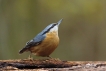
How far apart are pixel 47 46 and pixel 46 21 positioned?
337 cm

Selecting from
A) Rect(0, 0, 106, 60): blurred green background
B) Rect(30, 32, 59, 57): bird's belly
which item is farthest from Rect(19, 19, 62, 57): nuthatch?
Rect(0, 0, 106, 60): blurred green background

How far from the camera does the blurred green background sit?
611cm

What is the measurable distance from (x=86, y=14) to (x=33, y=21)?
126cm

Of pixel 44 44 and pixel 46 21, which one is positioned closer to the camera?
pixel 44 44

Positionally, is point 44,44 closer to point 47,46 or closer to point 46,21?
point 47,46

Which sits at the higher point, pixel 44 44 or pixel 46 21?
pixel 46 21

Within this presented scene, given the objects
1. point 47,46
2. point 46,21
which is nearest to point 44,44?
point 47,46

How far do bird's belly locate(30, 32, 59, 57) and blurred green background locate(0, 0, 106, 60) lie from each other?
258 centimetres

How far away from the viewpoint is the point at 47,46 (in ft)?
11.5

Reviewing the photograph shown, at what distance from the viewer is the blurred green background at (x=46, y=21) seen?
6.11 m

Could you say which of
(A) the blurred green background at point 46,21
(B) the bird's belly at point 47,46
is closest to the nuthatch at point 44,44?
(B) the bird's belly at point 47,46

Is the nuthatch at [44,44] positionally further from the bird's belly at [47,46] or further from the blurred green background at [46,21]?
the blurred green background at [46,21]

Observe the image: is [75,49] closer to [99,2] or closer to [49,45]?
[99,2]

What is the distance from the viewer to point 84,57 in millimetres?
7633
